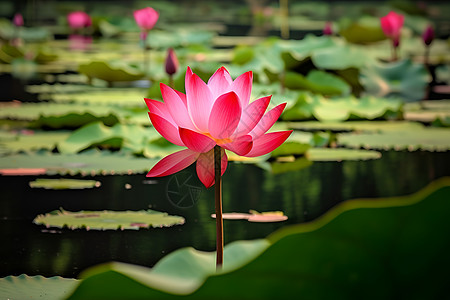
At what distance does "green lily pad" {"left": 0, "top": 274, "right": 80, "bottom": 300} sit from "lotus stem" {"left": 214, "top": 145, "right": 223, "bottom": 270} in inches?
8.4

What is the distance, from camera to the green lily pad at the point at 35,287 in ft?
3.44

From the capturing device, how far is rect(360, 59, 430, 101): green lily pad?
361cm

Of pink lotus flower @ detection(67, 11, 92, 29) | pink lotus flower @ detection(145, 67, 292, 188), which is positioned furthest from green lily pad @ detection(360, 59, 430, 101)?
pink lotus flower @ detection(67, 11, 92, 29)

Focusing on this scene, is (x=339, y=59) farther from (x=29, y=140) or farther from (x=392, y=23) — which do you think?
(x=29, y=140)

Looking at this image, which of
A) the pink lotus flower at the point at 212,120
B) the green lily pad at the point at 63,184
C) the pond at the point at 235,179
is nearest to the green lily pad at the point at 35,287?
the pond at the point at 235,179

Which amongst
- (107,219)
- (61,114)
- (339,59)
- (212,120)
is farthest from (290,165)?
(339,59)

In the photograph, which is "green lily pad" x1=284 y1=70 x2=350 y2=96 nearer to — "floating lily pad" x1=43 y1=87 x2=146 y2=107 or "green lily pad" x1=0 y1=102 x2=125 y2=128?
"floating lily pad" x1=43 y1=87 x2=146 y2=107

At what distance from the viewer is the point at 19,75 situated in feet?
14.7

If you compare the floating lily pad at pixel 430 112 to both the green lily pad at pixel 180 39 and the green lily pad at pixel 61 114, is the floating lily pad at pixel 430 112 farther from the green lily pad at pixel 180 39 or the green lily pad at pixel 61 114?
the green lily pad at pixel 180 39

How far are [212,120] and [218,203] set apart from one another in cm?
10

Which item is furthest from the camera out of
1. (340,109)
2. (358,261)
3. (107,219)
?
(340,109)

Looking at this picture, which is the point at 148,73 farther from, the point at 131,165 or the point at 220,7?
the point at 220,7

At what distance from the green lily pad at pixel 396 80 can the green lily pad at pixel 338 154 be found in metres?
1.33

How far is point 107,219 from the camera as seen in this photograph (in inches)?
60.9
